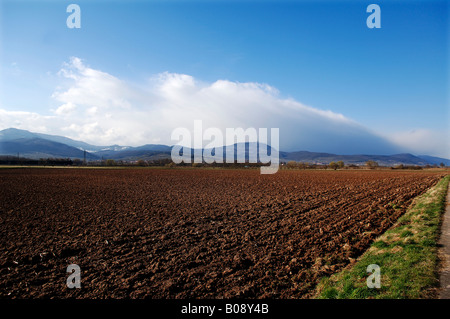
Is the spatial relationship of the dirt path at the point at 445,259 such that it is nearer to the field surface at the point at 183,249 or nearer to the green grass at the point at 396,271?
the green grass at the point at 396,271

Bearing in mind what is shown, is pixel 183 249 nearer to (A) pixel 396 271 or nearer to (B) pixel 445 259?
(A) pixel 396 271

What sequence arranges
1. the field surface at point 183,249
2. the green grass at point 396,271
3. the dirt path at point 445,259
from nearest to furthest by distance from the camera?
the dirt path at point 445,259 < the green grass at point 396,271 < the field surface at point 183,249

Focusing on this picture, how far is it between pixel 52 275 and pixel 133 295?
117 inches

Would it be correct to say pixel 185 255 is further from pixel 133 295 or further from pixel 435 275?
pixel 435 275

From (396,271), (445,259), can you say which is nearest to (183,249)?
(396,271)

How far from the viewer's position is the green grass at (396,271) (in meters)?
4.88

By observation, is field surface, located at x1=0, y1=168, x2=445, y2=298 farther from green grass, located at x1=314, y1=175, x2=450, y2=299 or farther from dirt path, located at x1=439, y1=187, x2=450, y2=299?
dirt path, located at x1=439, y1=187, x2=450, y2=299

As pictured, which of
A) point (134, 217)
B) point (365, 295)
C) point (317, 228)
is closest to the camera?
point (365, 295)

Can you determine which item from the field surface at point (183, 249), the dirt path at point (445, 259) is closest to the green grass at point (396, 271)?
the dirt path at point (445, 259)

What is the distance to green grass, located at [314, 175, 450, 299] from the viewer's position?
4879 mm

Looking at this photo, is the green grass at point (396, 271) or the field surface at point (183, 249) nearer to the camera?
the green grass at point (396, 271)

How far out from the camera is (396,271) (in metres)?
5.69

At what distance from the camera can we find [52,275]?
6.75 m
